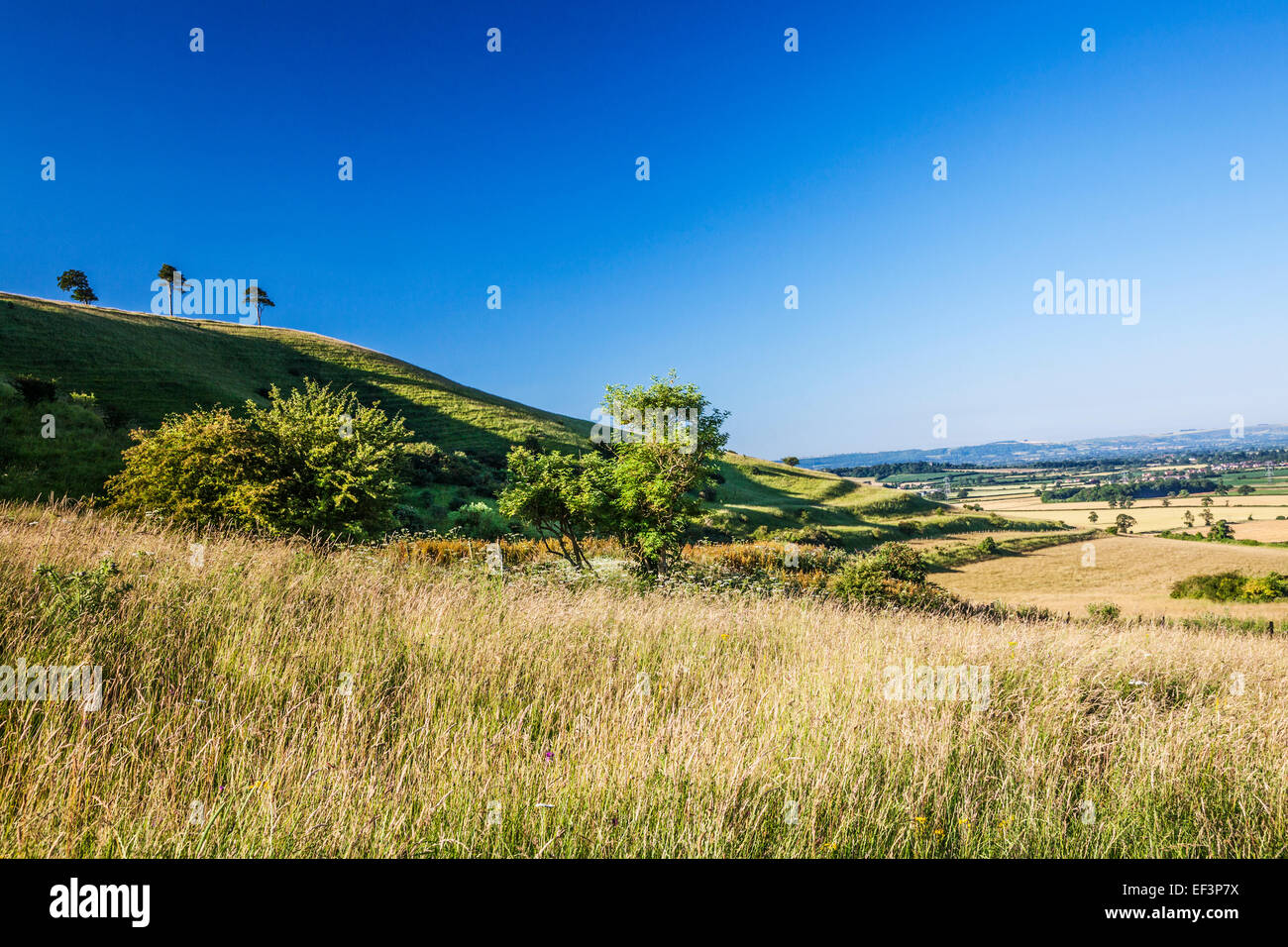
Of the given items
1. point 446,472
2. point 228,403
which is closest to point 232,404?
point 228,403

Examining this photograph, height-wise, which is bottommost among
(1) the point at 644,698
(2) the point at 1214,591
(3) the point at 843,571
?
(2) the point at 1214,591

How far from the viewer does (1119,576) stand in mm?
32750

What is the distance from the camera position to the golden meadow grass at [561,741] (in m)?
2.55

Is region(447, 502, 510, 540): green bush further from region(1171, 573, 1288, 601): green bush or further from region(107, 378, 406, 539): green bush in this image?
region(1171, 573, 1288, 601): green bush

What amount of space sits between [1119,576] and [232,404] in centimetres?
5583

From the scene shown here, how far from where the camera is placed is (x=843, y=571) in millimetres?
19891

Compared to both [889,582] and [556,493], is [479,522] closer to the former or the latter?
[556,493]

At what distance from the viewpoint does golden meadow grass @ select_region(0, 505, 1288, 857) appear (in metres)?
2.55

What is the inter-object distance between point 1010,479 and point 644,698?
368 ft

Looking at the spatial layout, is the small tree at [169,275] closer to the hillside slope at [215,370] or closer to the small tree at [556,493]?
the hillside slope at [215,370]

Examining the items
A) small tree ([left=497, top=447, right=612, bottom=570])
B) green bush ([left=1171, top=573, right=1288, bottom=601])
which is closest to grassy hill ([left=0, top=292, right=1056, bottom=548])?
small tree ([left=497, top=447, right=612, bottom=570])
